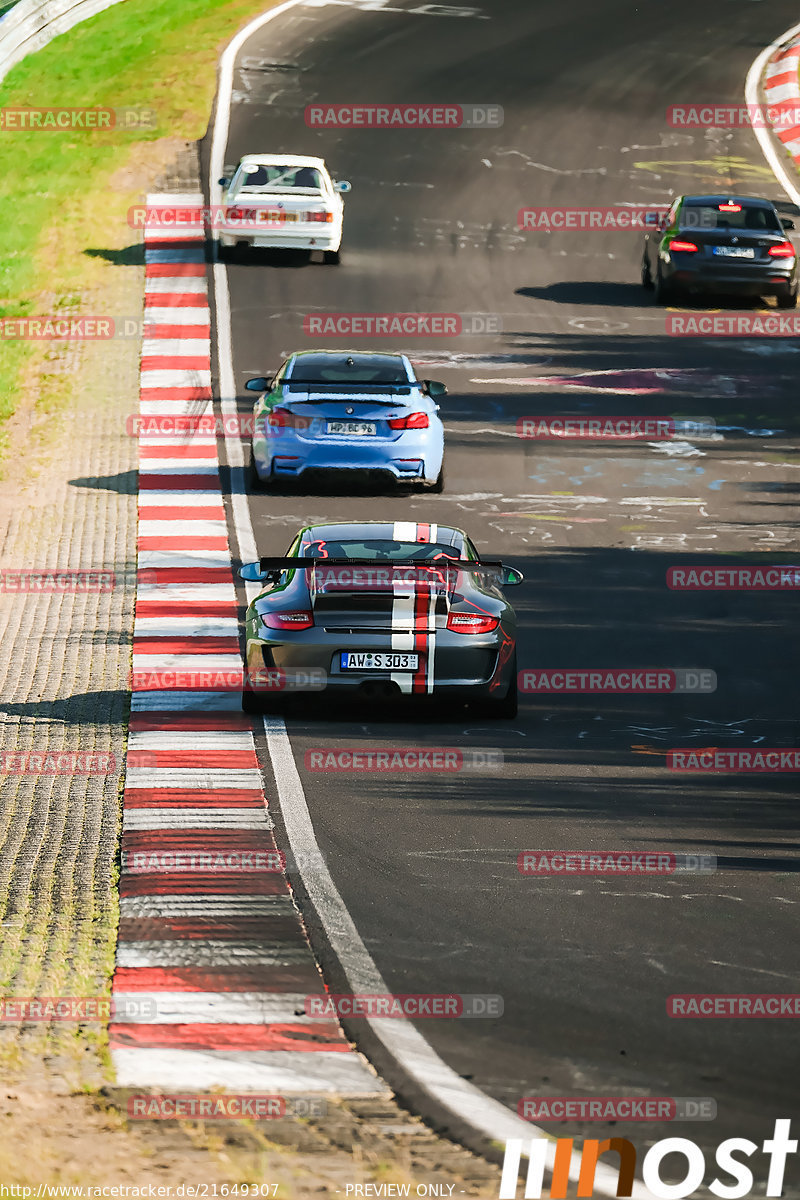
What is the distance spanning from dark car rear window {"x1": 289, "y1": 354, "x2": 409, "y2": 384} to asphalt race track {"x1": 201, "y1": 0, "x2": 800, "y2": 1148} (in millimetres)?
1507

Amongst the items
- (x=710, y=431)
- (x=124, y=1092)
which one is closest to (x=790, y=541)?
(x=710, y=431)

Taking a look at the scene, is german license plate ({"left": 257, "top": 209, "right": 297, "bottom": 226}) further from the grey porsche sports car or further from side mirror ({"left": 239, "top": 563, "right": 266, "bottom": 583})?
the grey porsche sports car

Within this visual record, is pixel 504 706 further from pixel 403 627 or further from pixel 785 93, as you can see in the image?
pixel 785 93

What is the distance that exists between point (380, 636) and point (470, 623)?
681mm

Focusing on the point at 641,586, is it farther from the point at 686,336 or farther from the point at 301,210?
the point at 301,210

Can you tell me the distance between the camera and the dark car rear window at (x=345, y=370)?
20.2m

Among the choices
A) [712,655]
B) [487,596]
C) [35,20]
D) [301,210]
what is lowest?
[712,655]

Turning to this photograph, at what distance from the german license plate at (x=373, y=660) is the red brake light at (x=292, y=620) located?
0.33 m

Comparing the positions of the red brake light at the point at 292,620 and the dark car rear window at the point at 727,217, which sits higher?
the dark car rear window at the point at 727,217

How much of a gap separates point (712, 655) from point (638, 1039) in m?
8.83

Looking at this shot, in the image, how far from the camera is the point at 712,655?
16.0m

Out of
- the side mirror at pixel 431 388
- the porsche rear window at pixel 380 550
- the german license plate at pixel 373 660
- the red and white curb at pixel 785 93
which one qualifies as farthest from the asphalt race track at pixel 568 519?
the side mirror at pixel 431 388

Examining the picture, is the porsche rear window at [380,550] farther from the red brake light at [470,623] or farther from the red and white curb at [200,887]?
the red and white curb at [200,887]

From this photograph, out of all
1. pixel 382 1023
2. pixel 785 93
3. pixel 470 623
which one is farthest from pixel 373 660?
pixel 785 93
